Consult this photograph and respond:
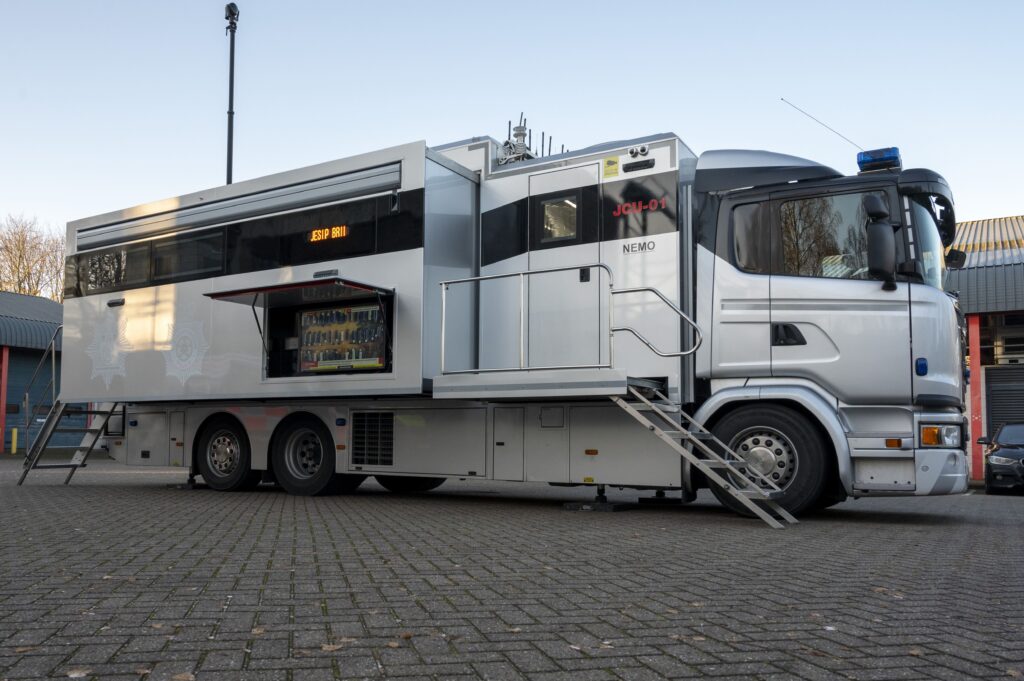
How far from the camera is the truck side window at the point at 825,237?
850cm

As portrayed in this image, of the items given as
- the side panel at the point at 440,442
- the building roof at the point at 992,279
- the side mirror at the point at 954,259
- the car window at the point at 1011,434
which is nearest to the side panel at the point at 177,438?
the side panel at the point at 440,442

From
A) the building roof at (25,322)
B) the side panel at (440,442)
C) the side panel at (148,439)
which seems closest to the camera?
the side panel at (440,442)

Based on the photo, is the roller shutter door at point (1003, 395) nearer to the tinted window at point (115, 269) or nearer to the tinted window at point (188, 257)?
the tinted window at point (188, 257)

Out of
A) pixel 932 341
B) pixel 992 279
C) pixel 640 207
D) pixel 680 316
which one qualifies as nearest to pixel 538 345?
pixel 680 316

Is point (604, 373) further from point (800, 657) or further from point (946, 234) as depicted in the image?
point (800, 657)

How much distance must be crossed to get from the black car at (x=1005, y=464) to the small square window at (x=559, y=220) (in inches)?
387

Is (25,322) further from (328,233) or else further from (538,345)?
(538,345)

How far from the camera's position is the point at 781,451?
8570 mm

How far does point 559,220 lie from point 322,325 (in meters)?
3.32

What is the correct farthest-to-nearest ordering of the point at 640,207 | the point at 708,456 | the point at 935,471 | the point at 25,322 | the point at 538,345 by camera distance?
1. the point at 25,322
2. the point at 538,345
3. the point at 640,207
4. the point at 708,456
5. the point at 935,471

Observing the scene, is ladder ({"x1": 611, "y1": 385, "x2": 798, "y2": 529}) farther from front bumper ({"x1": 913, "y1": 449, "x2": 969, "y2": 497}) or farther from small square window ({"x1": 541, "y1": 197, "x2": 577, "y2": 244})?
small square window ({"x1": 541, "y1": 197, "x2": 577, "y2": 244})

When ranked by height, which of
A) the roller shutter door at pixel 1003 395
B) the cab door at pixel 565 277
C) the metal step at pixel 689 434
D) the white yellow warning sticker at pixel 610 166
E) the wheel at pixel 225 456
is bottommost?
the wheel at pixel 225 456

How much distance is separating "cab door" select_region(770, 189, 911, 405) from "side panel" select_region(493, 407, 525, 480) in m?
2.99

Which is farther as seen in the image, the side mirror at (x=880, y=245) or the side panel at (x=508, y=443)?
the side panel at (x=508, y=443)
